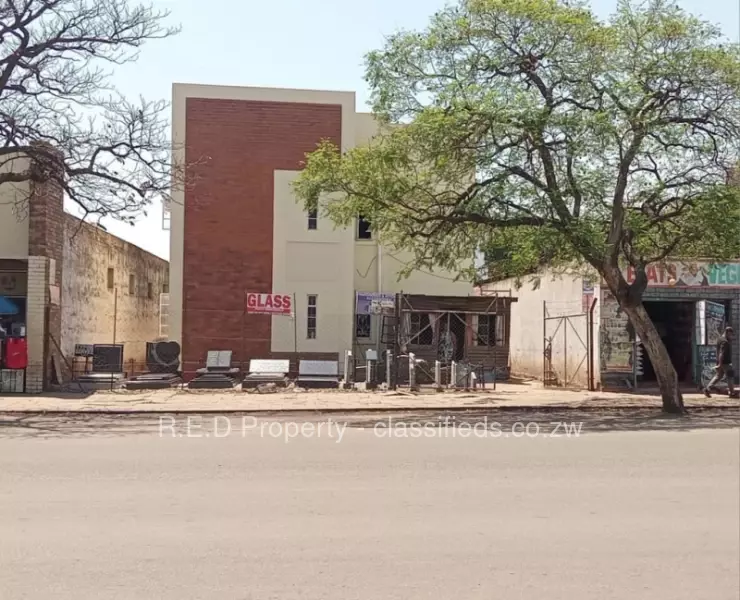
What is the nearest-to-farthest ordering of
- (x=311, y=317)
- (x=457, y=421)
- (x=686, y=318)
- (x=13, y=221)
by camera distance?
(x=457, y=421)
(x=13, y=221)
(x=686, y=318)
(x=311, y=317)

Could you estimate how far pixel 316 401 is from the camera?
17625 millimetres

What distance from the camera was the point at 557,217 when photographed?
52.6 ft

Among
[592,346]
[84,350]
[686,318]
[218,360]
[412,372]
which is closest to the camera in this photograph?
[412,372]


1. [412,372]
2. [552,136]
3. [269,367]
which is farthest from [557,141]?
[269,367]

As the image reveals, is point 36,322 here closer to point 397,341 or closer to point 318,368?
point 318,368

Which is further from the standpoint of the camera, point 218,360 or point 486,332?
point 486,332

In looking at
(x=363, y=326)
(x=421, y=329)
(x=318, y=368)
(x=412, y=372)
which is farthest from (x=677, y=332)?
(x=318, y=368)

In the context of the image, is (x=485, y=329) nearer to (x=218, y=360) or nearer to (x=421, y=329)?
(x=421, y=329)

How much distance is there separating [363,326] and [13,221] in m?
11.1

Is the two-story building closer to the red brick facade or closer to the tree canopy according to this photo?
the red brick facade

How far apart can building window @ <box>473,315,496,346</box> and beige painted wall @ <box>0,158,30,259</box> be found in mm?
13281

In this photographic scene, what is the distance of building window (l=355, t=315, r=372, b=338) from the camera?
2616cm

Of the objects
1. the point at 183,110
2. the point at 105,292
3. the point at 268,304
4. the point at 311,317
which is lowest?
the point at 311,317

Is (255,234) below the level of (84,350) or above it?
above
